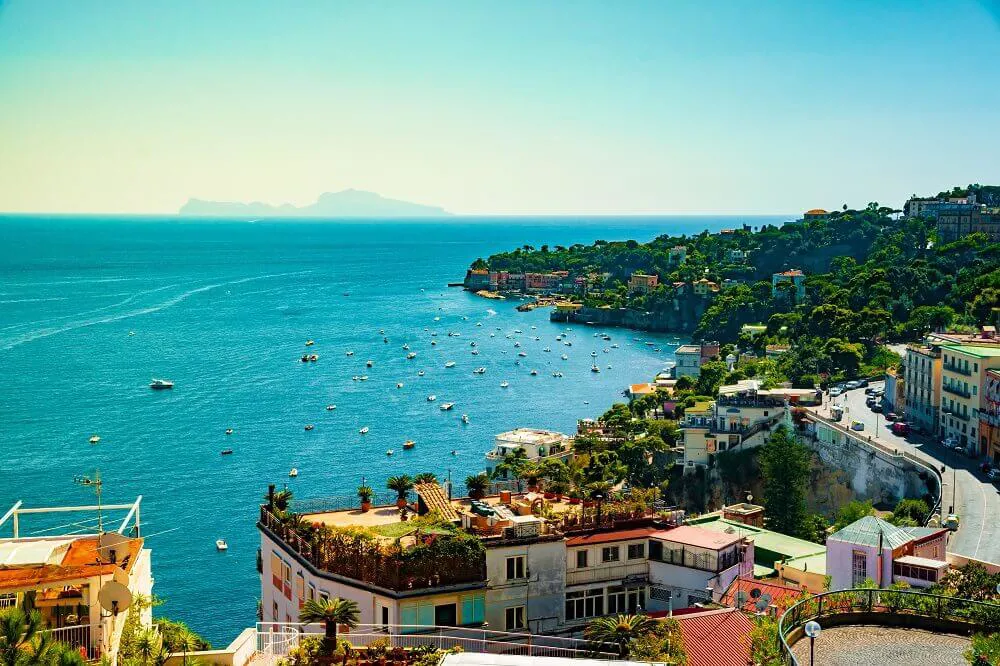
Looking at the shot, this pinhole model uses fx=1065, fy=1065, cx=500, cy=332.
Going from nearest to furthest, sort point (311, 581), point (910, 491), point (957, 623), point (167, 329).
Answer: point (957, 623)
point (311, 581)
point (910, 491)
point (167, 329)

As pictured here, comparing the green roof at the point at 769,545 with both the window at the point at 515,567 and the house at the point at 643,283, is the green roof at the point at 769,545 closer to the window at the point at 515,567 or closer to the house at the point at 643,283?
the window at the point at 515,567

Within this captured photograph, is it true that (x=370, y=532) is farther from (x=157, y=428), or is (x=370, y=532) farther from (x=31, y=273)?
(x=31, y=273)

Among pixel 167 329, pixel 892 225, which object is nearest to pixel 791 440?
pixel 167 329

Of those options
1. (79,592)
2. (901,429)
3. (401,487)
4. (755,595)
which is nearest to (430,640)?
(79,592)

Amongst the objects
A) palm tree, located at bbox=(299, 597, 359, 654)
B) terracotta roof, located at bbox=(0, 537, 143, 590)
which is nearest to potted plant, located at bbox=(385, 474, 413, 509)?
palm tree, located at bbox=(299, 597, 359, 654)

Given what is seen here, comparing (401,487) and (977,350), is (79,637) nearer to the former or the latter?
(401,487)

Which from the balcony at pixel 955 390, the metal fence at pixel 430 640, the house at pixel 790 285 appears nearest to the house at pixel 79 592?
the metal fence at pixel 430 640

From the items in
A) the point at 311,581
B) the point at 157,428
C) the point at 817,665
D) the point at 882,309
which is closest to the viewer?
the point at 817,665
